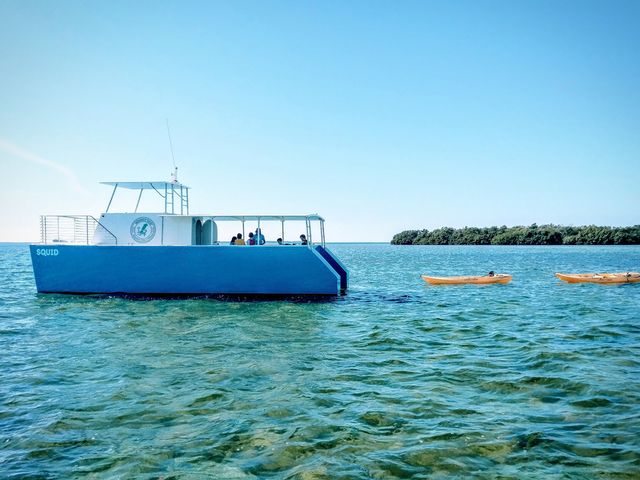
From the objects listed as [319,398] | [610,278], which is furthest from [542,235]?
[319,398]

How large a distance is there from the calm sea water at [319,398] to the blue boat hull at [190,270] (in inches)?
152

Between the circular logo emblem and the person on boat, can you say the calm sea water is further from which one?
the circular logo emblem

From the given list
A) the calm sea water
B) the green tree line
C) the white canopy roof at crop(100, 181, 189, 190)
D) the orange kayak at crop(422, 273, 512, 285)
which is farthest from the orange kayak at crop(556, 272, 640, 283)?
the green tree line

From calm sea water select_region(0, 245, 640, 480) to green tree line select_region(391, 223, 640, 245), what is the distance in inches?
4538

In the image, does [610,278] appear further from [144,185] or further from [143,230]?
[144,185]

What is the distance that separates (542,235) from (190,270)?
121m

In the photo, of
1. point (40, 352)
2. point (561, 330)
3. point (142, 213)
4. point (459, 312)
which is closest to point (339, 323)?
point (459, 312)

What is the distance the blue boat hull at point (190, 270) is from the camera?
57.7 feet

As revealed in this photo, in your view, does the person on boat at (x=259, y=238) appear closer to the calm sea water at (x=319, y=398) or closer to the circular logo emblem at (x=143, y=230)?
the circular logo emblem at (x=143, y=230)

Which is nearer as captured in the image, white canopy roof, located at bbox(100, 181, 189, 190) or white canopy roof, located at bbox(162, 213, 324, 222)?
white canopy roof, located at bbox(162, 213, 324, 222)

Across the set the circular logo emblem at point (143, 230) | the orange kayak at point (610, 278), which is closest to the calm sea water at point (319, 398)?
the circular logo emblem at point (143, 230)

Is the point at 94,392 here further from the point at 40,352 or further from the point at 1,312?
the point at 1,312

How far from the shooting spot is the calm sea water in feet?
15.9

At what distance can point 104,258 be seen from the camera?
1848 centimetres
